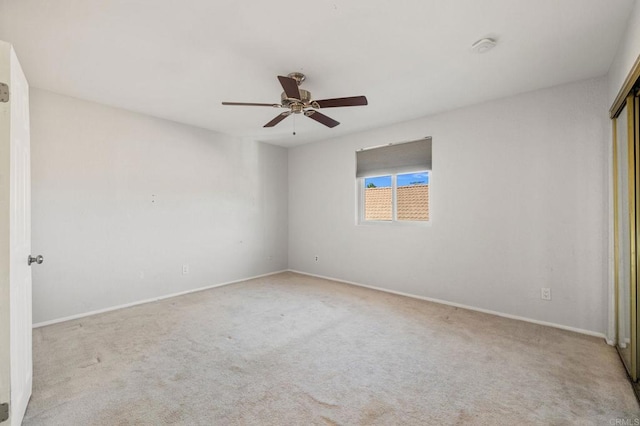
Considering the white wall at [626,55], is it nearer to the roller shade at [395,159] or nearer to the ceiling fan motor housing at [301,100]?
the roller shade at [395,159]

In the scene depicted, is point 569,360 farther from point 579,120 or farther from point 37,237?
point 37,237

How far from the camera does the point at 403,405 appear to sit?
1.73 metres

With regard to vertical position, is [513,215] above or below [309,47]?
below

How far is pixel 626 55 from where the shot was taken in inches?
80.2

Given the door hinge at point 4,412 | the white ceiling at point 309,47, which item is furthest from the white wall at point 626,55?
the door hinge at point 4,412

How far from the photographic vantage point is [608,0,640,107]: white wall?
5.89 feet

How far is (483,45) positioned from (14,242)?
11.1 feet

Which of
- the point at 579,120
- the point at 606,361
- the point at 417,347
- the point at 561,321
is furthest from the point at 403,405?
the point at 579,120

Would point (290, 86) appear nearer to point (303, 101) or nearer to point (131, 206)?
point (303, 101)

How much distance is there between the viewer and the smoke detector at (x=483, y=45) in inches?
85.6

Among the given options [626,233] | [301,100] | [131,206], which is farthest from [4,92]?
[626,233]

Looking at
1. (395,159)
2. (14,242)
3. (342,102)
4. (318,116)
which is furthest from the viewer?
(395,159)

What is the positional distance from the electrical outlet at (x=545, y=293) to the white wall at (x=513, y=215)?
37mm

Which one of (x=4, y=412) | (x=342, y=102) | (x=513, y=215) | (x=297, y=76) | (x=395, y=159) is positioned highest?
(x=297, y=76)
